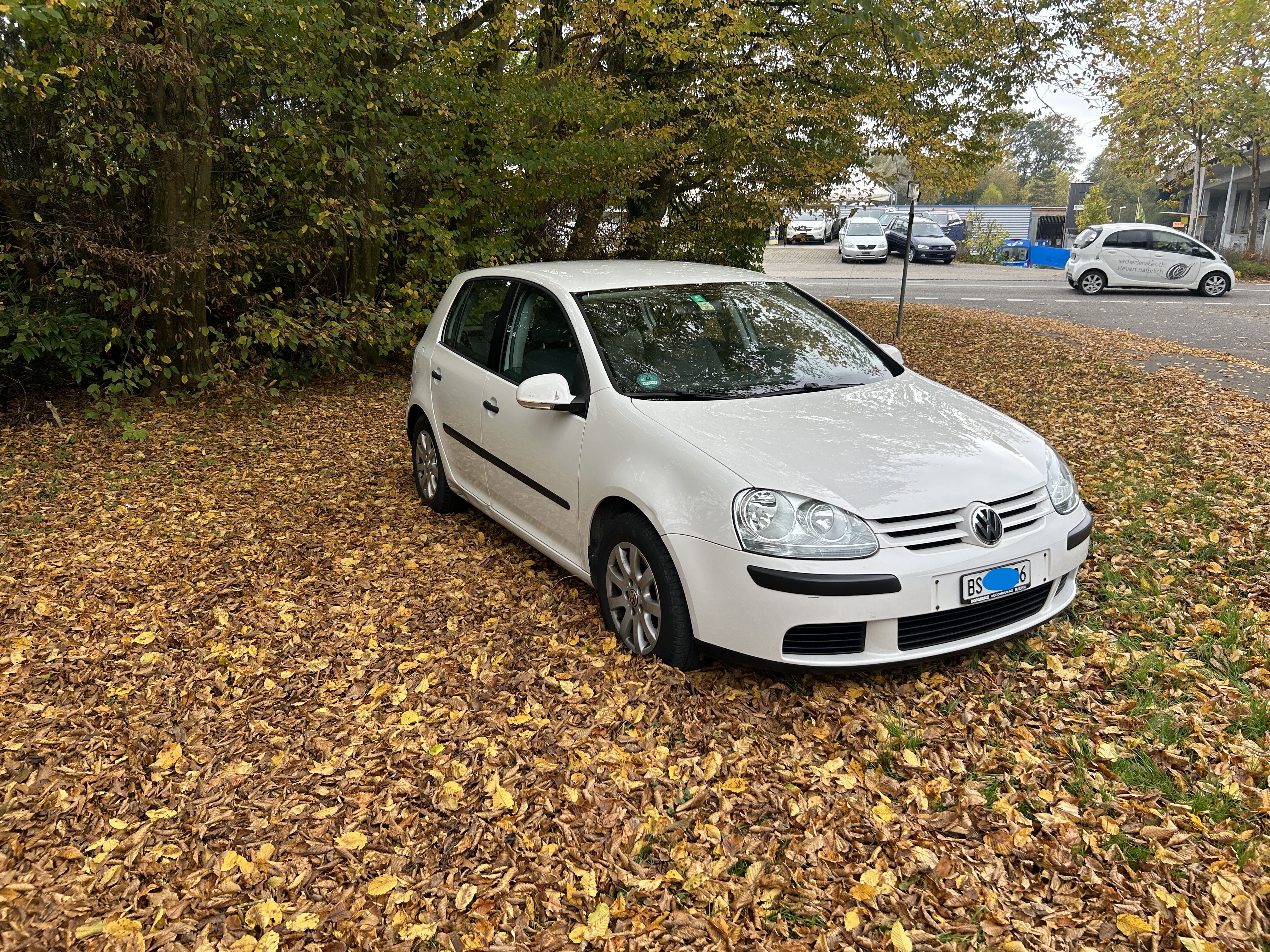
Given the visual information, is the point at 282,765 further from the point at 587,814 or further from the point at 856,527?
the point at 856,527

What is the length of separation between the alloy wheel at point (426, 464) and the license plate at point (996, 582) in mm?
3459

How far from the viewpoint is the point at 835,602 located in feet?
10.9

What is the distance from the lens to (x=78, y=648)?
4387mm

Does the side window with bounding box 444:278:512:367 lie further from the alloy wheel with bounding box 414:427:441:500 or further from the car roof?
the alloy wheel with bounding box 414:427:441:500

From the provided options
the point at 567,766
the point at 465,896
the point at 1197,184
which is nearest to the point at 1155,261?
the point at 1197,184

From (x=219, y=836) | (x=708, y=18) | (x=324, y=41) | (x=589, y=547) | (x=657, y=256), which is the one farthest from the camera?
(x=657, y=256)

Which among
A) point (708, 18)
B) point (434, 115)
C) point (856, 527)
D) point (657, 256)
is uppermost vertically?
point (708, 18)

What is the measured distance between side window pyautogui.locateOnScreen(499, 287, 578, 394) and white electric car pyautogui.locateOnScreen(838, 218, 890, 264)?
30.2m

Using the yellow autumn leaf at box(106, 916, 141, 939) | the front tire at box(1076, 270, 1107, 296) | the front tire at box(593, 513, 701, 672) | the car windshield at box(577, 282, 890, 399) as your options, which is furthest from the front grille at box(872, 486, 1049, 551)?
the front tire at box(1076, 270, 1107, 296)

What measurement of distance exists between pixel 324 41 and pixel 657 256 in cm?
665

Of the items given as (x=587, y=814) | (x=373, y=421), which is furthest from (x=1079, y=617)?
(x=373, y=421)

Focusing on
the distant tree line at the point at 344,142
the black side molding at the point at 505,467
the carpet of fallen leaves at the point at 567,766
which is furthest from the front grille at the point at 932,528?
the distant tree line at the point at 344,142

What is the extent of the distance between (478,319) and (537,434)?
1.22m

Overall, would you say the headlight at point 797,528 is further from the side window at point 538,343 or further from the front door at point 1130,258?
the front door at point 1130,258
